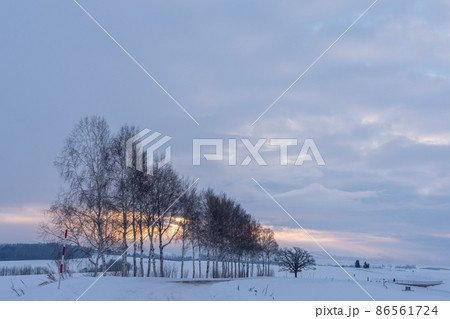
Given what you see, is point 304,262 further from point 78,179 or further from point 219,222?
point 78,179

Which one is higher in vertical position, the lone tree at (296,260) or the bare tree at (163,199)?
the bare tree at (163,199)

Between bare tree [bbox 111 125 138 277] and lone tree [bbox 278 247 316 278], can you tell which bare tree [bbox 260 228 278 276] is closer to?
lone tree [bbox 278 247 316 278]

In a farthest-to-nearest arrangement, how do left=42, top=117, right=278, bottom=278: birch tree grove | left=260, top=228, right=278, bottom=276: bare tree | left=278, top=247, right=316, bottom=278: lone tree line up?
left=260, top=228, right=278, bottom=276: bare tree → left=278, top=247, right=316, bottom=278: lone tree → left=42, top=117, right=278, bottom=278: birch tree grove

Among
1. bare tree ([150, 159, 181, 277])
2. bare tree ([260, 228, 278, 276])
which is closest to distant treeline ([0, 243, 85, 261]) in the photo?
bare tree ([260, 228, 278, 276])

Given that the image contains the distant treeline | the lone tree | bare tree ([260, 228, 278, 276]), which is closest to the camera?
the lone tree

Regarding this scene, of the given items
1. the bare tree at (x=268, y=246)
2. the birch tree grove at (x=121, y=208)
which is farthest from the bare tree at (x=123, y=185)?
the bare tree at (x=268, y=246)

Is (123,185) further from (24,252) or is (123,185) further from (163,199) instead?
(24,252)

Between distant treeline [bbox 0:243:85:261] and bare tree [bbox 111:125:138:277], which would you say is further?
distant treeline [bbox 0:243:85:261]

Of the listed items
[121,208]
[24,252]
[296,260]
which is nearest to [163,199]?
[121,208]

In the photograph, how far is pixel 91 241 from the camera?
36938mm

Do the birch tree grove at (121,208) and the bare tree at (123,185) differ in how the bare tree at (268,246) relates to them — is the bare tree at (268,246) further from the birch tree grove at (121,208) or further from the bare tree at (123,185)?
the bare tree at (123,185)
